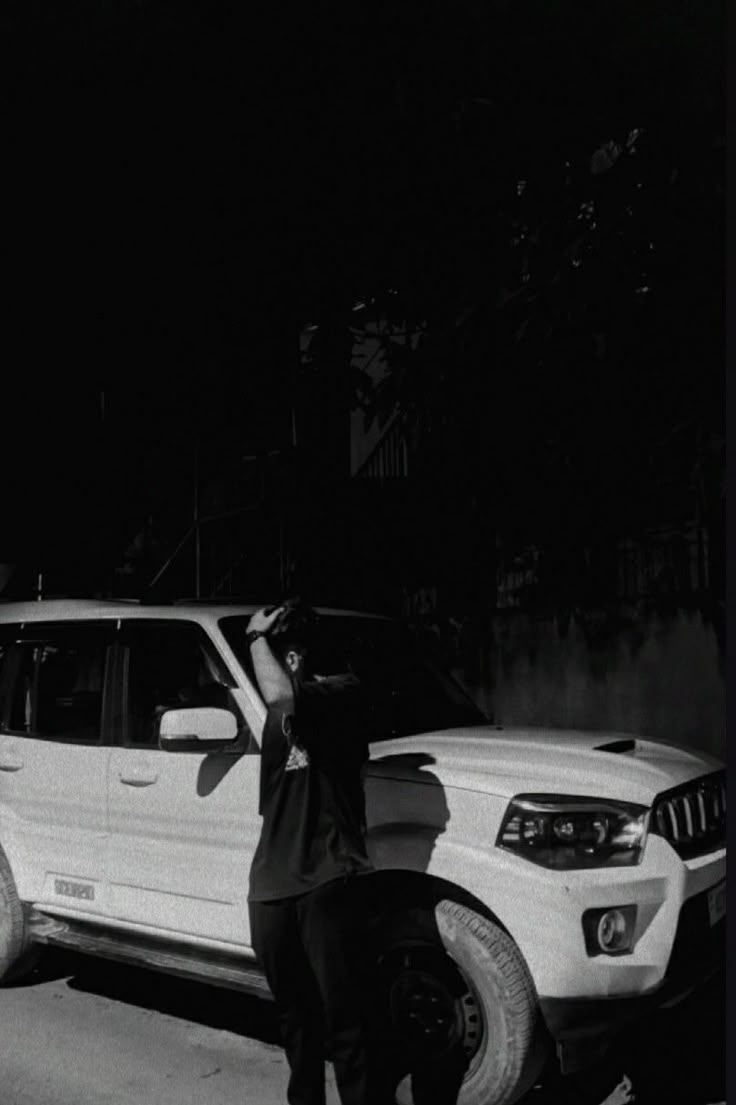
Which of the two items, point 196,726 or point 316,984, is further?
point 196,726

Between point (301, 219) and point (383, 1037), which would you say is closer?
point (383, 1037)

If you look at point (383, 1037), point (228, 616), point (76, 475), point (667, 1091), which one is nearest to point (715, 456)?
point (228, 616)

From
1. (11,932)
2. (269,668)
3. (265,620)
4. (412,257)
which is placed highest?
(412,257)

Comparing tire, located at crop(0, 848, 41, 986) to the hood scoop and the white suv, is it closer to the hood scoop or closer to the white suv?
the white suv

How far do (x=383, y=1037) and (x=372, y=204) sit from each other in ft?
15.7

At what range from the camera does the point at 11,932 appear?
610 cm

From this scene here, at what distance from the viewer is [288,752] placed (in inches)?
169

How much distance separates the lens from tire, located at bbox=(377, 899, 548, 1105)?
4.36 m

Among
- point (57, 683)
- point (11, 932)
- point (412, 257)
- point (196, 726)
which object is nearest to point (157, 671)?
point (57, 683)

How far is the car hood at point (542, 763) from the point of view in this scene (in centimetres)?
461

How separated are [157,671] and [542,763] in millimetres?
2025

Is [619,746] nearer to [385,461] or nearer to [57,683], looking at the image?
[57,683]

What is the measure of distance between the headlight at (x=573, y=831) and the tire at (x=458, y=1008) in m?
0.30

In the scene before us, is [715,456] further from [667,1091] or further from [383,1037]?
[383,1037]
